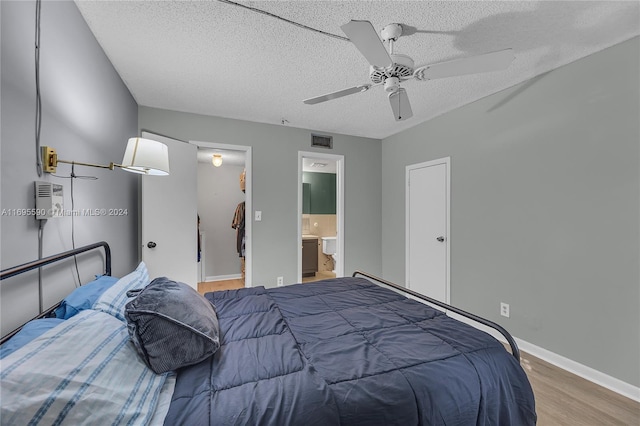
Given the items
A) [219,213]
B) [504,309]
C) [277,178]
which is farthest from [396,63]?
[219,213]

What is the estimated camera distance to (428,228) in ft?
11.6

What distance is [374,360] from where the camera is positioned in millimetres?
1163

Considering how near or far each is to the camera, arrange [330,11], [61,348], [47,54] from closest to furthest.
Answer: [61,348] → [47,54] → [330,11]

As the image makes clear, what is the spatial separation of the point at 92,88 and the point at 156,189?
1269 millimetres

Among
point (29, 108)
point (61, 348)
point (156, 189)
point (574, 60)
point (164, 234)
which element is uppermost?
point (574, 60)

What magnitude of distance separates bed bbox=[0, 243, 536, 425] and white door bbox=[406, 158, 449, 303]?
200 cm

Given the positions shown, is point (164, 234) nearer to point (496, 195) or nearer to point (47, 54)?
point (47, 54)

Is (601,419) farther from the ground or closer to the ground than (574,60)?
closer to the ground

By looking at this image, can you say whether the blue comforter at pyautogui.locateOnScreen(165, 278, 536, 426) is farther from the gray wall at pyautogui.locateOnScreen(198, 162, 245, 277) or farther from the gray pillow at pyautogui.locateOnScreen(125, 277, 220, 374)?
the gray wall at pyautogui.locateOnScreen(198, 162, 245, 277)

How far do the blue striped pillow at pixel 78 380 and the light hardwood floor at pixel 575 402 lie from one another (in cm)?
223

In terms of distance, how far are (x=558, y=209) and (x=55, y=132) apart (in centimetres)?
355

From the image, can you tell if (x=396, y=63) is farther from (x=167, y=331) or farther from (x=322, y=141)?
(x=322, y=141)

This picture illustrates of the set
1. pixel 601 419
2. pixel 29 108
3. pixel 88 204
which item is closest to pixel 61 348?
pixel 29 108

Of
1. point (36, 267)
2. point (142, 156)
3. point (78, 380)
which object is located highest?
point (142, 156)
